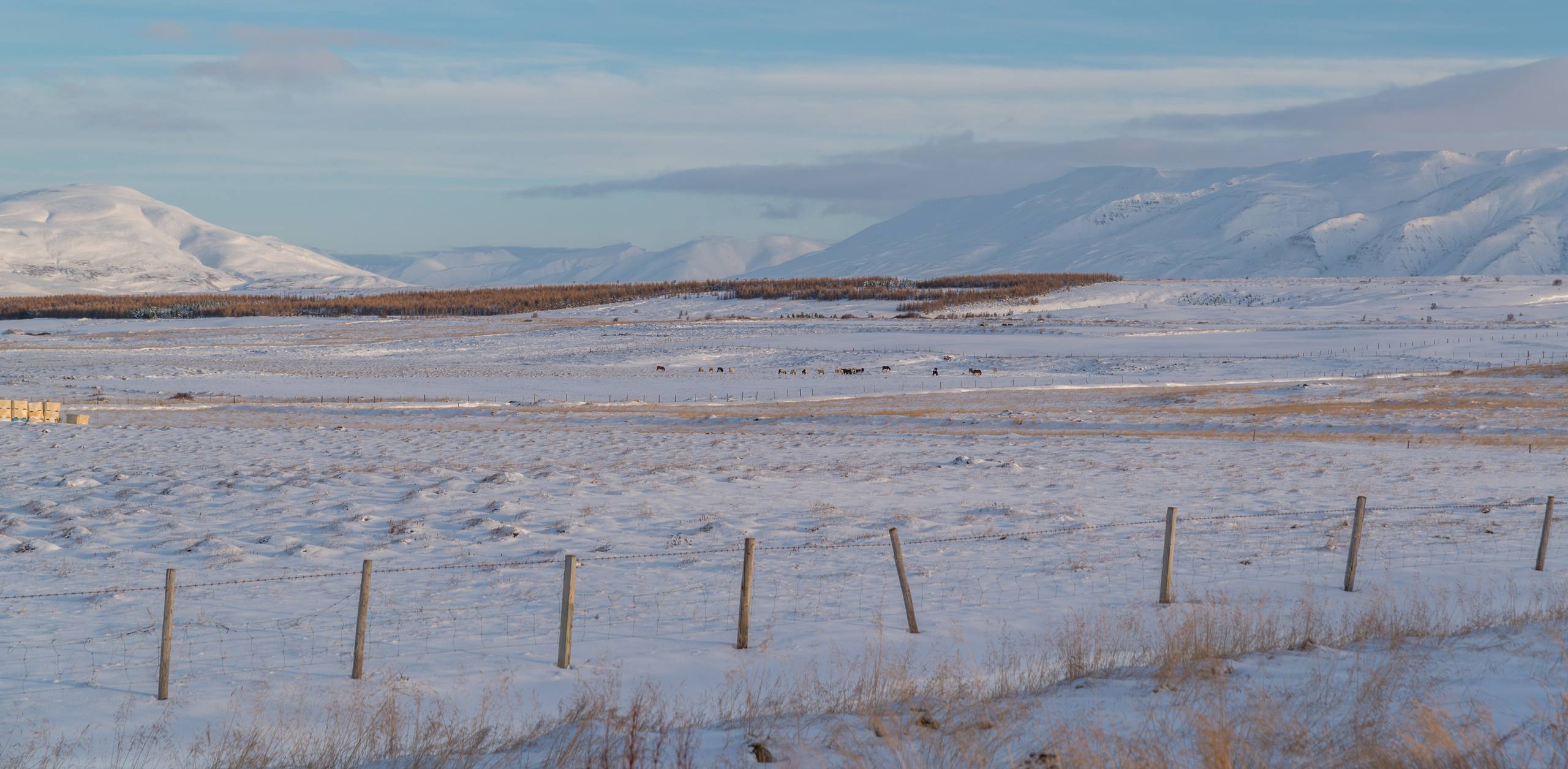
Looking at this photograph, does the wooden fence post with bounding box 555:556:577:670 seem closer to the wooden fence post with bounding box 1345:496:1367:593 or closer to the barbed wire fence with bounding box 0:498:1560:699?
the barbed wire fence with bounding box 0:498:1560:699

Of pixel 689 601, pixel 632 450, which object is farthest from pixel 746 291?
pixel 689 601

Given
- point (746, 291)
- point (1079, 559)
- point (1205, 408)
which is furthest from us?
point (746, 291)

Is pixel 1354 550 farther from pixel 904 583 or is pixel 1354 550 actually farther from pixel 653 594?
pixel 653 594

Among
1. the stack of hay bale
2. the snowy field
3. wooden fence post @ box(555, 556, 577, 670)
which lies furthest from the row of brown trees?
wooden fence post @ box(555, 556, 577, 670)

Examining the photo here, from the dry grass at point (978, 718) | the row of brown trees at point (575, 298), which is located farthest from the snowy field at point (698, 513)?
the row of brown trees at point (575, 298)

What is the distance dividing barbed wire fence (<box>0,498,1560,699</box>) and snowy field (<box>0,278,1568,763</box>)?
70mm

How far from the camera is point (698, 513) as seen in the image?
21219 mm

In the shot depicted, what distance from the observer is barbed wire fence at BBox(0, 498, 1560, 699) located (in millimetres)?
→ 12500

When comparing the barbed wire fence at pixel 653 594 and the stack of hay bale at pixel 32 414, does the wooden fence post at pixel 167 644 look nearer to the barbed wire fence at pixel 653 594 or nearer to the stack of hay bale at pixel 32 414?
the barbed wire fence at pixel 653 594

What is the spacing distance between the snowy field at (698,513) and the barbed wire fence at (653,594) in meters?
0.07

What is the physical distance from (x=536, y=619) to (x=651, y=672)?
262 cm

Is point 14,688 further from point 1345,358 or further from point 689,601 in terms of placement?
point 1345,358

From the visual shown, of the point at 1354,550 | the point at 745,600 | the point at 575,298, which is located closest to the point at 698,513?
the point at 745,600

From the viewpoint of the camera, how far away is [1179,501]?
22281 mm
